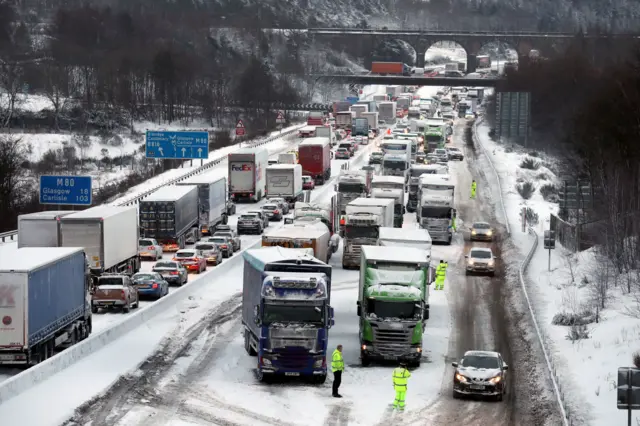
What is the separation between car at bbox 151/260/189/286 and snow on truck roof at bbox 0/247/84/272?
1393cm

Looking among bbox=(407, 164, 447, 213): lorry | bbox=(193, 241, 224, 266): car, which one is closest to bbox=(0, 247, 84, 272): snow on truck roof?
bbox=(193, 241, 224, 266): car

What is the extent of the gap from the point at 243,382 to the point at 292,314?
9.10ft

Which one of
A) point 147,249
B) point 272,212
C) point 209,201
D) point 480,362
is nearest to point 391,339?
point 480,362

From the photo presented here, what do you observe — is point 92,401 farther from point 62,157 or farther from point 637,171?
point 62,157

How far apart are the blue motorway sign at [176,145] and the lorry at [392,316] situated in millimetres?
56620

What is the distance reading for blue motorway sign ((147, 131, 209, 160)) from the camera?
319 feet

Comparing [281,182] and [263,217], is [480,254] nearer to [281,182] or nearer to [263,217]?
[263,217]

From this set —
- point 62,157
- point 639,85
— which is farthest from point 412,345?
point 62,157

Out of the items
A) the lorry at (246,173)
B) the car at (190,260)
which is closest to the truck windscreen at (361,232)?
the car at (190,260)

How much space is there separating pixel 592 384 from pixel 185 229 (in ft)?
117

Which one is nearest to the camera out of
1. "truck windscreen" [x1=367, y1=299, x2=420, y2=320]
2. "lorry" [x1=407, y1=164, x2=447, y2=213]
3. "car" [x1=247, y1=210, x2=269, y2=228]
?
"truck windscreen" [x1=367, y1=299, x2=420, y2=320]

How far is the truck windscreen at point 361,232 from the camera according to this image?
63.0m

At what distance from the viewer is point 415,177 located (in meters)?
92.9

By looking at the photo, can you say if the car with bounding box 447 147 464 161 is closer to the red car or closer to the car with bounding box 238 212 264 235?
the red car
